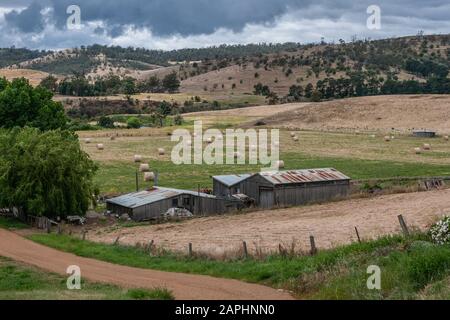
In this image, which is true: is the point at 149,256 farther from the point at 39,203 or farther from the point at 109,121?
the point at 109,121

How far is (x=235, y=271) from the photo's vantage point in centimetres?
2323

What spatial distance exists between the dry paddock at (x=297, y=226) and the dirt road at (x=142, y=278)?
3.65 metres

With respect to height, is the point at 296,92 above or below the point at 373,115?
above

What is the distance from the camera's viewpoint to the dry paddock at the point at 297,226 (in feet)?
103

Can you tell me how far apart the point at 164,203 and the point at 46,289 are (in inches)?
886

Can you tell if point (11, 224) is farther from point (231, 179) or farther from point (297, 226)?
point (297, 226)

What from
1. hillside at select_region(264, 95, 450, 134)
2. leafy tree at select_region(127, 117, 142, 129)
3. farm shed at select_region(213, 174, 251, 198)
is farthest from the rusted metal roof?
leafy tree at select_region(127, 117, 142, 129)

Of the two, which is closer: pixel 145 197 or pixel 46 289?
A: pixel 46 289

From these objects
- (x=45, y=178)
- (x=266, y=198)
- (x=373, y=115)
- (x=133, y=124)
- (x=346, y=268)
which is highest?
(x=346, y=268)

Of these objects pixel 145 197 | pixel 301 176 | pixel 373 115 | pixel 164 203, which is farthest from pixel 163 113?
pixel 164 203

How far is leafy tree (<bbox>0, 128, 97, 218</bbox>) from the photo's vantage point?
136 feet

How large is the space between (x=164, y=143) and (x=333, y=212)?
50358 millimetres

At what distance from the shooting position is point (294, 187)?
4575cm

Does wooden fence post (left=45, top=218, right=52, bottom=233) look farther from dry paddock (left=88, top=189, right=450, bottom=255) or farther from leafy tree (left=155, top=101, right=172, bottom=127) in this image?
leafy tree (left=155, top=101, right=172, bottom=127)
